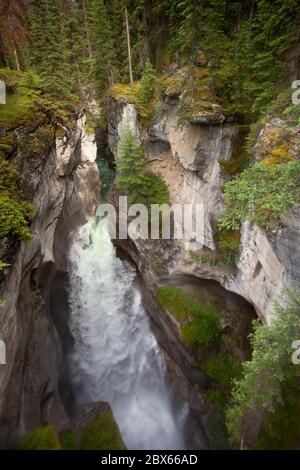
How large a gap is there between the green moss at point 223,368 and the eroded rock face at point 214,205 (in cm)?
364

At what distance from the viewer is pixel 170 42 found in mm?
18844

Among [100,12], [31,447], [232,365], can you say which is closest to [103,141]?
[100,12]

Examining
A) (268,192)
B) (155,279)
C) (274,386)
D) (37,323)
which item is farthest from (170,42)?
(274,386)

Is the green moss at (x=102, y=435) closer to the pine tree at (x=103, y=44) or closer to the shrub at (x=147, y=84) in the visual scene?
the shrub at (x=147, y=84)

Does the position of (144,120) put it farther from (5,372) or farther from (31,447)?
(31,447)

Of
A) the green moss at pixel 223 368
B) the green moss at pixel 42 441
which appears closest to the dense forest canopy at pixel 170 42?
the green moss at pixel 223 368

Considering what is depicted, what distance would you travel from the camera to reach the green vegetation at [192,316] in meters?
14.3

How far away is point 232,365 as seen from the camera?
1389 centimetres

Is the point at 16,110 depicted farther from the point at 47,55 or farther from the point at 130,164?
the point at 47,55

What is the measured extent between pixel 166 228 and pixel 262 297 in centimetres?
733

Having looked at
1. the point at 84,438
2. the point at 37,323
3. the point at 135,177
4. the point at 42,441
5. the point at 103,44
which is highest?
the point at 103,44

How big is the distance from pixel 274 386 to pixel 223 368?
6.53 m

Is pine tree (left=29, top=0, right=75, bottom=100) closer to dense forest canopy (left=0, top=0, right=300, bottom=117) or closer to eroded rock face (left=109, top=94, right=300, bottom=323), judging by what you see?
dense forest canopy (left=0, top=0, right=300, bottom=117)

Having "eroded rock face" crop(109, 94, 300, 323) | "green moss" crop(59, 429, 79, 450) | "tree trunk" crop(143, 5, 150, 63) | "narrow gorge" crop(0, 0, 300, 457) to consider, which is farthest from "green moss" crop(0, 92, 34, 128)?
"tree trunk" crop(143, 5, 150, 63)
